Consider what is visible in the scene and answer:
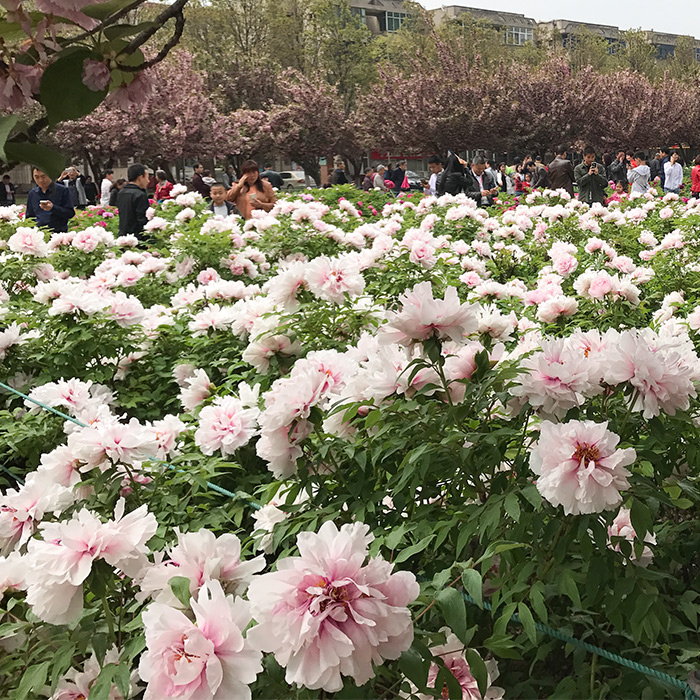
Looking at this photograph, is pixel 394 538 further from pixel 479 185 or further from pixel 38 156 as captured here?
pixel 479 185

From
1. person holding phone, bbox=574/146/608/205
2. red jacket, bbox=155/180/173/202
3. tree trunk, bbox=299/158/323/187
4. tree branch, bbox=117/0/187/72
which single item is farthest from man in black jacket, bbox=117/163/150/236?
tree trunk, bbox=299/158/323/187

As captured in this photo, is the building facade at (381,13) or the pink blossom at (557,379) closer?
the pink blossom at (557,379)

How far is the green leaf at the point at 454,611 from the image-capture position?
133 centimetres

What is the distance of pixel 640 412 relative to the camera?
1764 millimetres

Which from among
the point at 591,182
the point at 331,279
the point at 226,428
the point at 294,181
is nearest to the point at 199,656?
the point at 226,428

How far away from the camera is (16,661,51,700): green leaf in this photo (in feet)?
5.13

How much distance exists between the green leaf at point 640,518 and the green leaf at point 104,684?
0.97m

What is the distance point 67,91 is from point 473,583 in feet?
3.29

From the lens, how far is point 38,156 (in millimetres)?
992

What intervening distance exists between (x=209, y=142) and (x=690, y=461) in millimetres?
28413

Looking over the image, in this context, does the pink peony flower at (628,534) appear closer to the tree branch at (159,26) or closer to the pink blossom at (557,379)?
the pink blossom at (557,379)

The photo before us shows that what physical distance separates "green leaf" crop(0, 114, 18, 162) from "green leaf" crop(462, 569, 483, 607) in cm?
100

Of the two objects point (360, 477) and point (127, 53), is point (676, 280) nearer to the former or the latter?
point (360, 477)

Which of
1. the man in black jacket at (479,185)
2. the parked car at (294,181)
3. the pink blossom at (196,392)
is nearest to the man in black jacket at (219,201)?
the man in black jacket at (479,185)
